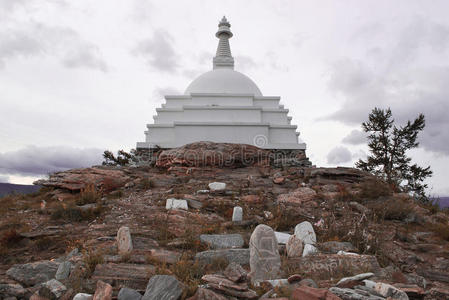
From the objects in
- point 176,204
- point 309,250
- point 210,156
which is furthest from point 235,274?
point 210,156

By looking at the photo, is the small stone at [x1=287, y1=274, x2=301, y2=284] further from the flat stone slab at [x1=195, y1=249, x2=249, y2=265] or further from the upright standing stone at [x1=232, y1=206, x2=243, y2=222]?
the upright standing stone at [x1=232, y1=206, x2=243, y2=222]

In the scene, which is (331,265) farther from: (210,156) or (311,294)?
(210,156)

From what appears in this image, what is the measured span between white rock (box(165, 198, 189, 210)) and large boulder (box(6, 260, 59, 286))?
2.87 m

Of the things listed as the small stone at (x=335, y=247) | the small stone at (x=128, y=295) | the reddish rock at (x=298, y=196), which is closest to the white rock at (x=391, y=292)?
the small stone at (x=335, y=247)

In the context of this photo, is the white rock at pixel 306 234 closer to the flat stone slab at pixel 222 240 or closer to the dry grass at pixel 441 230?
the flat stone slab at pixel 222 240

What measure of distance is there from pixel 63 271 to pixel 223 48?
20.6m

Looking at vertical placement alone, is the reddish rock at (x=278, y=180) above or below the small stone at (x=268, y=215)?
above

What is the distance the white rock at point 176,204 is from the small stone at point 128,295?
11.7 ft

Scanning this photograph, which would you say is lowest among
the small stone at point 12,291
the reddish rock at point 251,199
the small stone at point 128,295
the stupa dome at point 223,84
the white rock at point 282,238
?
the small stone at point 12,291

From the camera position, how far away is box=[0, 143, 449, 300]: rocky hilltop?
11.9 feet

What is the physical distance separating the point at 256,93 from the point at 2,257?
17350 millimetres

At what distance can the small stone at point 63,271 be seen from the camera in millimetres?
4098

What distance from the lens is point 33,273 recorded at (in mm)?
4277

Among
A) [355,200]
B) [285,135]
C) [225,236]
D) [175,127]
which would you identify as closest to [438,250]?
[355,200]
